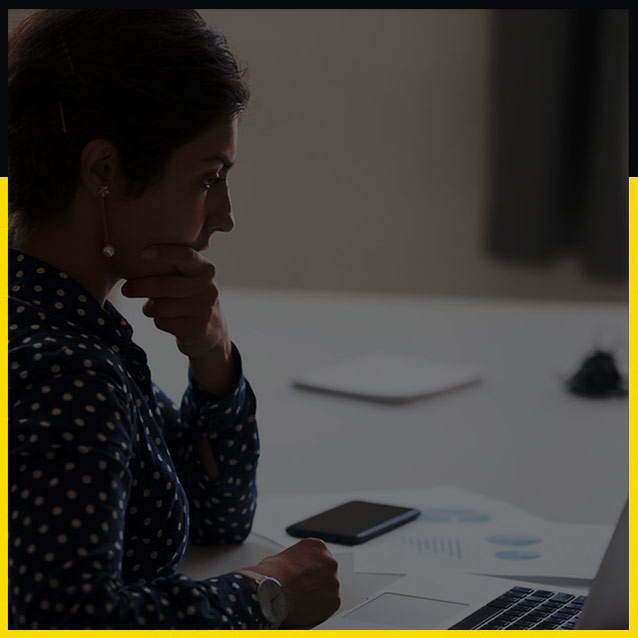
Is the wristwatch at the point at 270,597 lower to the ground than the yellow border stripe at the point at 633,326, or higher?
lower

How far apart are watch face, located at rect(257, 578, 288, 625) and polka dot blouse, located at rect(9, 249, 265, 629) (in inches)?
0.5

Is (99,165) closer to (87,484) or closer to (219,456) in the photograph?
(87,484)

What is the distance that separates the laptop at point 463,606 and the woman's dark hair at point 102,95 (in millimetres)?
496

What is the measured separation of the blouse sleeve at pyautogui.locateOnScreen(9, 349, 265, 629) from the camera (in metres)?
0.79

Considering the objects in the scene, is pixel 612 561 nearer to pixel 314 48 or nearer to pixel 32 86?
pixel 32 86

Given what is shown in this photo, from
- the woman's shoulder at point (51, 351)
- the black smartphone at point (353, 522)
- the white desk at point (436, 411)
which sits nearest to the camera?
the woman's shoulder at point (51, 351)

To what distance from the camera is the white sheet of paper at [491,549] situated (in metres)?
1.28

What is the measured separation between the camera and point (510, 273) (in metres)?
3.62

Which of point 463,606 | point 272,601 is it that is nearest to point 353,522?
point 463,606

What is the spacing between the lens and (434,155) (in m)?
3.57

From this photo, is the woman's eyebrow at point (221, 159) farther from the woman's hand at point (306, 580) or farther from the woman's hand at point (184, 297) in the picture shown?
the woman's hand at point (306, 580)

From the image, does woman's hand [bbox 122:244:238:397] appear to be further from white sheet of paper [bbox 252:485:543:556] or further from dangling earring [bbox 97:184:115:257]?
white sheet of paper [bbox 252:485:543:556]

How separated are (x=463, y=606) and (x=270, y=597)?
0.25 metres

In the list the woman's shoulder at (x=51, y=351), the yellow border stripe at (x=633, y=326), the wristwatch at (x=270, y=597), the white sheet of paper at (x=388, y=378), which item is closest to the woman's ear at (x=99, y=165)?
the woman's shoulder at (x=51, y=351)
